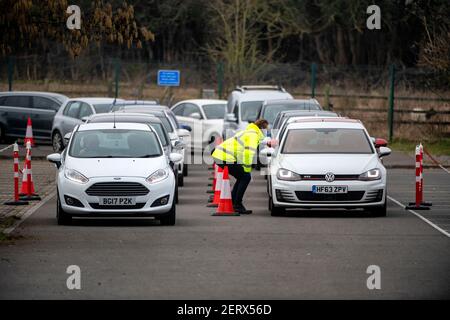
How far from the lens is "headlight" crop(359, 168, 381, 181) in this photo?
65.8 feet

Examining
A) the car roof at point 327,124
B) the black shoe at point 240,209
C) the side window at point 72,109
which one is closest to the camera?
the black shoe at point 240,209

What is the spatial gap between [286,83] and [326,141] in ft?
91.9

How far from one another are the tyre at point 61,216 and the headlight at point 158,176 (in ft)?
4.17

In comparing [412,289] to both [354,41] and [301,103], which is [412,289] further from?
[354,41]

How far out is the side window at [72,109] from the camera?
35.2m

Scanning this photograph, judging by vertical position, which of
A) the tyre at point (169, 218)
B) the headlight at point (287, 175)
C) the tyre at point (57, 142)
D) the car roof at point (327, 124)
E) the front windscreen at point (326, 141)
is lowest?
the tyre at point (57, 142)

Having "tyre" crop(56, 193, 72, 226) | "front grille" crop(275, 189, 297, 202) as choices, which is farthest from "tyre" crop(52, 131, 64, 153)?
"tyre" crop(56, 193, 72, 226)

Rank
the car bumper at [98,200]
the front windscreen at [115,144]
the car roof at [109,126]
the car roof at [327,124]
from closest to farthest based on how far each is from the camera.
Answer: the car bumper at [98,200]
the front windscreen at [115,144]
the car roof at [109,126]
the car roof at [327,124]

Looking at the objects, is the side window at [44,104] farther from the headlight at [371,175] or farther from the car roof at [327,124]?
the headlight at [371,175]

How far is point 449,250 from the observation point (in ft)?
52.4

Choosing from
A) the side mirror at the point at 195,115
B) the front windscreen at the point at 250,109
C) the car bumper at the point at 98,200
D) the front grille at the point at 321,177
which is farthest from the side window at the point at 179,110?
the car bumper at the point at 98,200

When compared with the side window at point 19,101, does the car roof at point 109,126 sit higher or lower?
higher

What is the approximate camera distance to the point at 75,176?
1862cm

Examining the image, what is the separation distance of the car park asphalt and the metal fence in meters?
18.7
